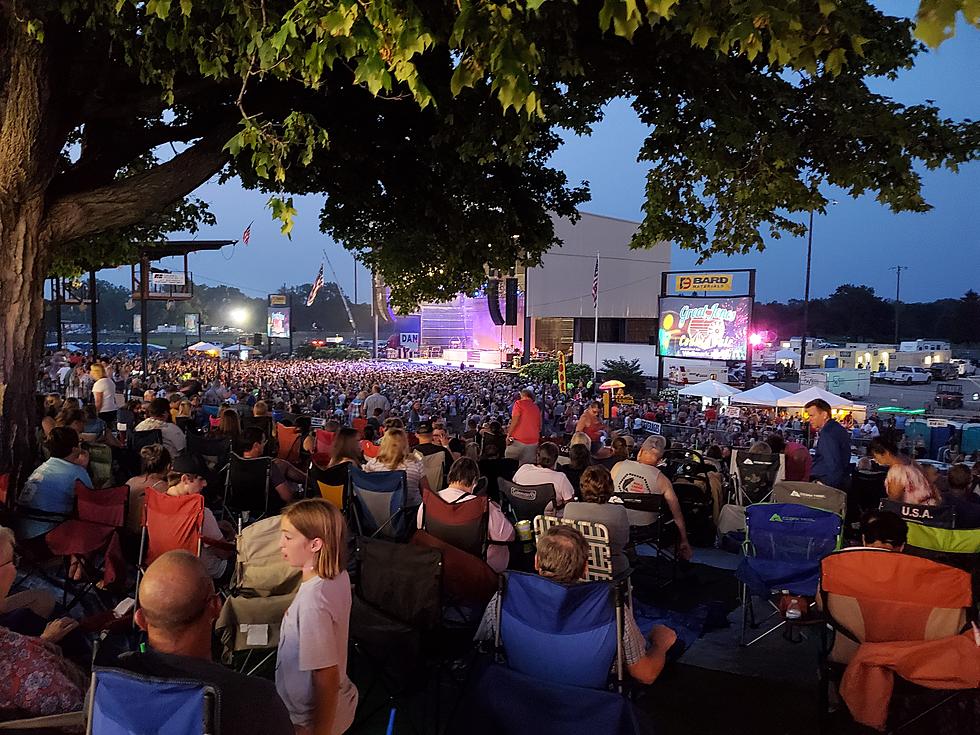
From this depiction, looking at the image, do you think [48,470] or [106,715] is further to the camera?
[48,470]

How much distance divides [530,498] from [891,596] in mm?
2986

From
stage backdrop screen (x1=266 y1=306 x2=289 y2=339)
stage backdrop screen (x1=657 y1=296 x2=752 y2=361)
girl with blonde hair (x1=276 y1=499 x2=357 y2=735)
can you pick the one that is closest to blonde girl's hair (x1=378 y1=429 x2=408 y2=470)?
girl with blonde hair (x1=276 y1=499 x2=357 y2=735)

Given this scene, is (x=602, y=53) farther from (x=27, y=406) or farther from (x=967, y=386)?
(x=967, y=386)

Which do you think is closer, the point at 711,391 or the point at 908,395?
the point at 711,391

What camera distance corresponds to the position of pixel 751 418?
21.5 metres

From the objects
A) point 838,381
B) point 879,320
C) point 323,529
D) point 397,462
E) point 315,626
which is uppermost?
point 879,320

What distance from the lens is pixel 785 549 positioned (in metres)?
4.97

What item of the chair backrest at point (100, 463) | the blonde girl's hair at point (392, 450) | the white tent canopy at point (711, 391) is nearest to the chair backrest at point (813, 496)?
the blonde girl's hair at point (392, 450)

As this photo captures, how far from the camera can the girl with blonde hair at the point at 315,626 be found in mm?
2576

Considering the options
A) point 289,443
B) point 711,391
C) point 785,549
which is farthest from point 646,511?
point 711,391

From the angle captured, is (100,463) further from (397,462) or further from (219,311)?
(219,311)

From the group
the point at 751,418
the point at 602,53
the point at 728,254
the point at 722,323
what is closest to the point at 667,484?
the point at 728,254

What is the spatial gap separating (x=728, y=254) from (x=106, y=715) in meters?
7.67

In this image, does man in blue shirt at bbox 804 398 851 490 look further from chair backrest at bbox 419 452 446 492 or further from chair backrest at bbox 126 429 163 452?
chair backrest at bbox 126 429 163 452
